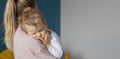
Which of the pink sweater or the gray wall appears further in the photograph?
the gray wall

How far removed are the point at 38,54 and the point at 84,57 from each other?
1827mm

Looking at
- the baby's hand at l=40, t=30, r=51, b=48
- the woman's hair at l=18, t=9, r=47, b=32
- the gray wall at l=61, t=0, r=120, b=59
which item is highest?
the woman's hair at l=18, t=9, r=47, b=32

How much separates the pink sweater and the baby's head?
3 cm

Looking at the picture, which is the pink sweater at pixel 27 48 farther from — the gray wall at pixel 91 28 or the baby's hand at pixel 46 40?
the gray wall at pixel 91 28

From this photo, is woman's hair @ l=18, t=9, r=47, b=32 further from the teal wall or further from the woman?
the teal wall

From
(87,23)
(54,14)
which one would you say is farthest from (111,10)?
(54,14)

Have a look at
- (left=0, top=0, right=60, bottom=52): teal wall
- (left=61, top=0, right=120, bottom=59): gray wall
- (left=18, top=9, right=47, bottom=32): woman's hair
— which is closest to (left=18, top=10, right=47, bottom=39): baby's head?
(left=18, top=9, right=47, bottom=32): woman's hair

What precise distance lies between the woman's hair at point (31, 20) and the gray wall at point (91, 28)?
5.21 ft

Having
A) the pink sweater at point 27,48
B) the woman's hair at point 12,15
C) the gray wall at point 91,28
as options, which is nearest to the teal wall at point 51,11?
the gray wall at point 91,28

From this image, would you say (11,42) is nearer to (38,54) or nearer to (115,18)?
(38,54)

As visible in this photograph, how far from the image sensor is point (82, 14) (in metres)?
2.65

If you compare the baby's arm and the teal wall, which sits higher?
the baby's arm

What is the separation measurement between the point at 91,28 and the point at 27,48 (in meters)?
1.76

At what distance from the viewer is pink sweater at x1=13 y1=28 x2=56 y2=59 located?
0.93 metres
